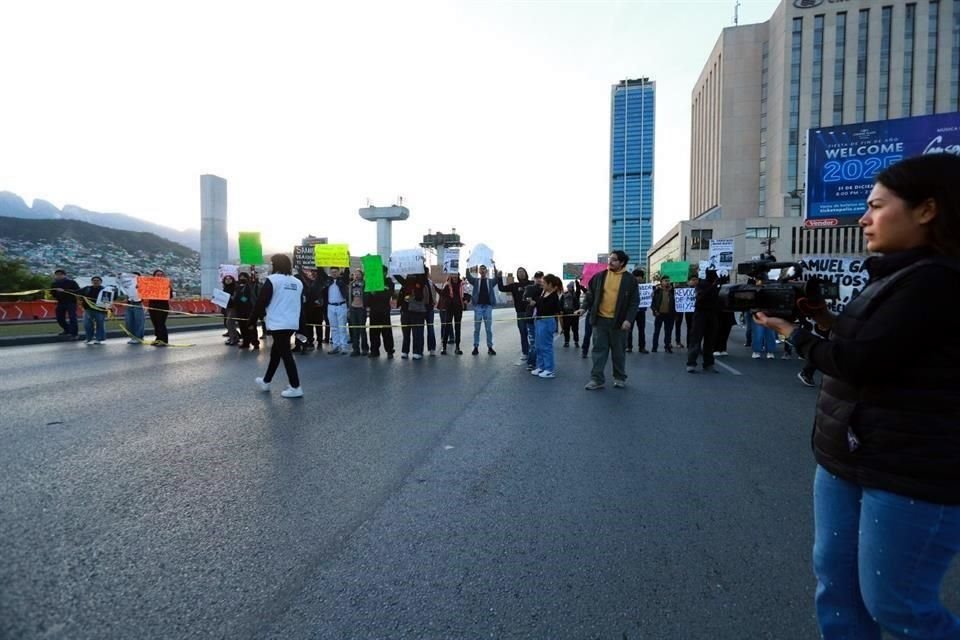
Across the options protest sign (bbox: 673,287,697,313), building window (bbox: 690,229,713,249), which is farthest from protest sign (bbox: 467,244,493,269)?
building window (bbox: 690,229,713,249)

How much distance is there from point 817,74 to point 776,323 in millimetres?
87747

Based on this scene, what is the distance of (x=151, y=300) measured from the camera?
1416 centimetres

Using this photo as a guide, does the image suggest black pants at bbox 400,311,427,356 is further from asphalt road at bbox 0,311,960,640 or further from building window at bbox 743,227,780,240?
building window at bbox 743,227,780,240

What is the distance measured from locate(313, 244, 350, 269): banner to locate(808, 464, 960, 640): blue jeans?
13.0 metres

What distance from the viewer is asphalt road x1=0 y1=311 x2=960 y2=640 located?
237cm

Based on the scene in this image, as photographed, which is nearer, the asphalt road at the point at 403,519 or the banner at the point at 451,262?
the asphalt road at the point at 403,519

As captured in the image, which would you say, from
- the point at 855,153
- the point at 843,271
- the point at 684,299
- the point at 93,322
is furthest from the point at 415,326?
the point at 855,153

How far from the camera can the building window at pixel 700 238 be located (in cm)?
7794

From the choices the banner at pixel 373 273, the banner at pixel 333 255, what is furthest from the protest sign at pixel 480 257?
the banner at pixel 333 255

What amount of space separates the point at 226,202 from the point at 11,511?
38.6 m

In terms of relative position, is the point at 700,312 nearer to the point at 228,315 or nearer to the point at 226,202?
the point at 228,315

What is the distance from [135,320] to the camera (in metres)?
14.2

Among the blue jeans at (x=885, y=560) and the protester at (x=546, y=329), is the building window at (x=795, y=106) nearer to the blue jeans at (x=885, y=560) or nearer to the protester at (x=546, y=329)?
the protester at (x=546, y=329)

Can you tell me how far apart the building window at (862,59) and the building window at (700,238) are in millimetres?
22614
